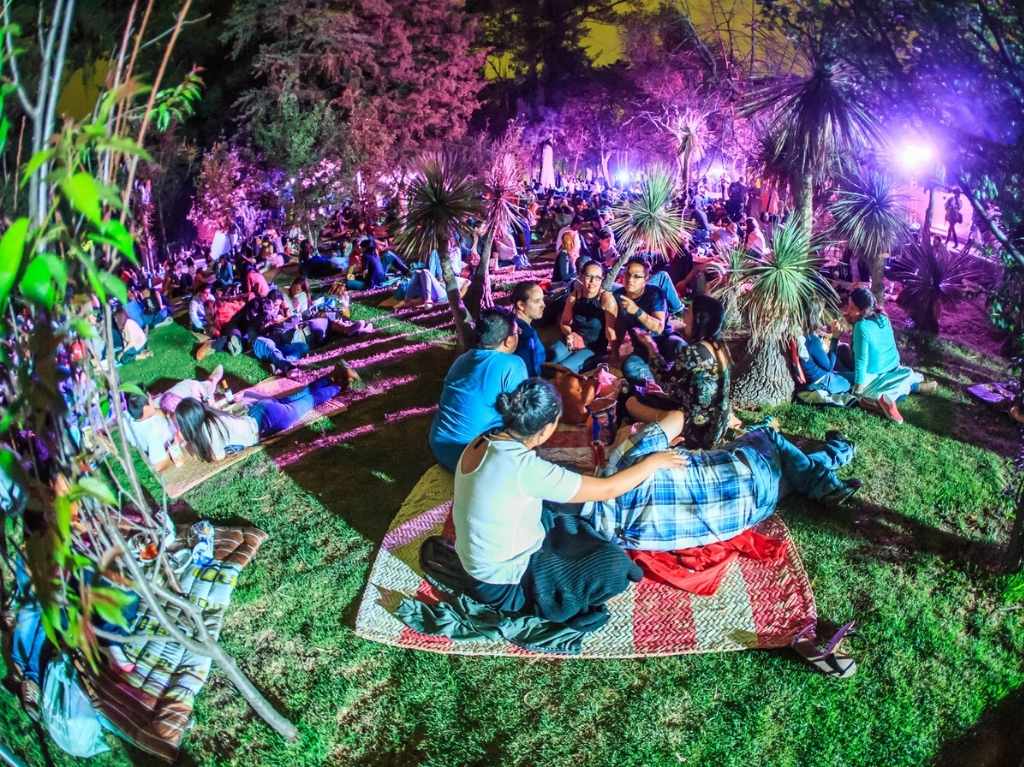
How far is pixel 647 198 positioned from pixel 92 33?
17.9m

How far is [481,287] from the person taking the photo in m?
7.89

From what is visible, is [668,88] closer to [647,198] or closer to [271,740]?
[647,198]

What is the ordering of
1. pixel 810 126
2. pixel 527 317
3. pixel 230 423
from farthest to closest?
pixel 810 126 → pixel 527 317 → pixel 230 423

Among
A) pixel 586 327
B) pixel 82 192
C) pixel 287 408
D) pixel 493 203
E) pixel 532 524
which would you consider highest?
pixel 82 192

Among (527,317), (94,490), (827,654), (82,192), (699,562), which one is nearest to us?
(82,192)

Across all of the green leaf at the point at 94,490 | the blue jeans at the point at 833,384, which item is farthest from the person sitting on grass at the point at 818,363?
the green leaf at the point at 94,490

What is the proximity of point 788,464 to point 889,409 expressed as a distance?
7.41 feet

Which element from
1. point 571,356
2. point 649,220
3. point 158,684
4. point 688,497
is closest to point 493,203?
point 649,220

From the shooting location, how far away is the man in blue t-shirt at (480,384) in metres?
4.79

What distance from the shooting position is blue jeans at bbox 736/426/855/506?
166 inches

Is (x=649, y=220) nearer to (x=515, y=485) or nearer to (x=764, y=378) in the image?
(x=764, y=378)

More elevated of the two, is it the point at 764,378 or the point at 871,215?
the point at 871,215

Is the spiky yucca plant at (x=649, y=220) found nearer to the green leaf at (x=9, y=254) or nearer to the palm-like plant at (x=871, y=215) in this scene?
the palm-like plant at (x=871, y=215)

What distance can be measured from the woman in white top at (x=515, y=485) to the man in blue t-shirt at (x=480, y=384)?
3.96 ft
